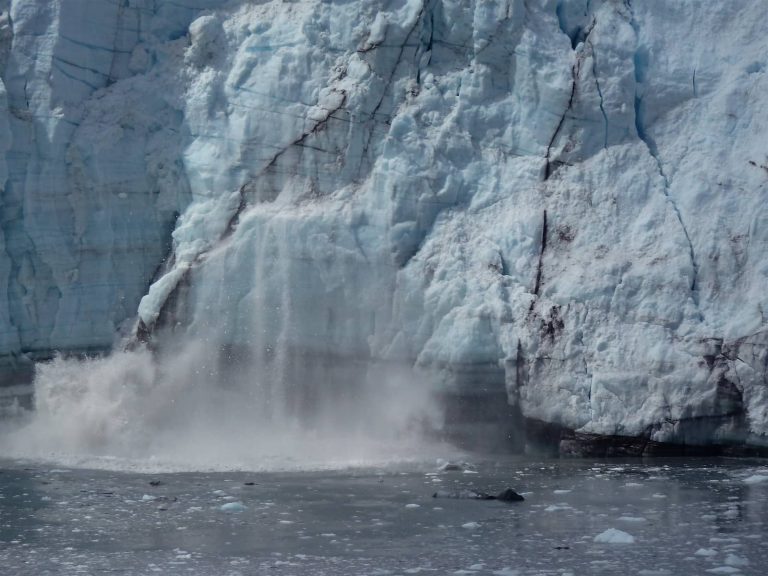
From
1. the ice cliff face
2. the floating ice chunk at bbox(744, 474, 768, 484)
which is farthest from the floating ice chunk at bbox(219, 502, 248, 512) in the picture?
the floating ice chunk at bbox(744, 474, 768, 484)

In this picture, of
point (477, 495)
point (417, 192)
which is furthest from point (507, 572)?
point (417, 192)

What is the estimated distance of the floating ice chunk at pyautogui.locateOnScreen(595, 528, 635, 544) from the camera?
223 inches

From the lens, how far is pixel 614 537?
5.71m

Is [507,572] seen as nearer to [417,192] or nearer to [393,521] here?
[393,521]

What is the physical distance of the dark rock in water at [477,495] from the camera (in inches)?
271

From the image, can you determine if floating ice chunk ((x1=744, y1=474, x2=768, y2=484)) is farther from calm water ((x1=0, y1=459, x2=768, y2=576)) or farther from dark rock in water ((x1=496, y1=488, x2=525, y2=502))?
dark rock in water ((x1=496, y1=488, x2=525, y2=502))

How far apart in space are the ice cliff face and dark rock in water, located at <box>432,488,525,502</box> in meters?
1.74

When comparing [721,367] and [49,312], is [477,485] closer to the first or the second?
[721,367]

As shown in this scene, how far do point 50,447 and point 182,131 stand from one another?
118 inches

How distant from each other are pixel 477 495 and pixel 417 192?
3.13 m

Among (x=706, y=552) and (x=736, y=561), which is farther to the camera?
(x=706, y=552)

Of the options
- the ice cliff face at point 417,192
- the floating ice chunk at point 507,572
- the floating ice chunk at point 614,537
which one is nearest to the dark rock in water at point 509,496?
the floating ice chunk at point 614,537

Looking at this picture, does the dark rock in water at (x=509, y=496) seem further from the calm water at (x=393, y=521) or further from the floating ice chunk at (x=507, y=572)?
the floating ice chunk at (x=507, y=572)

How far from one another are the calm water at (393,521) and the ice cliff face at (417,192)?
1031 mm
